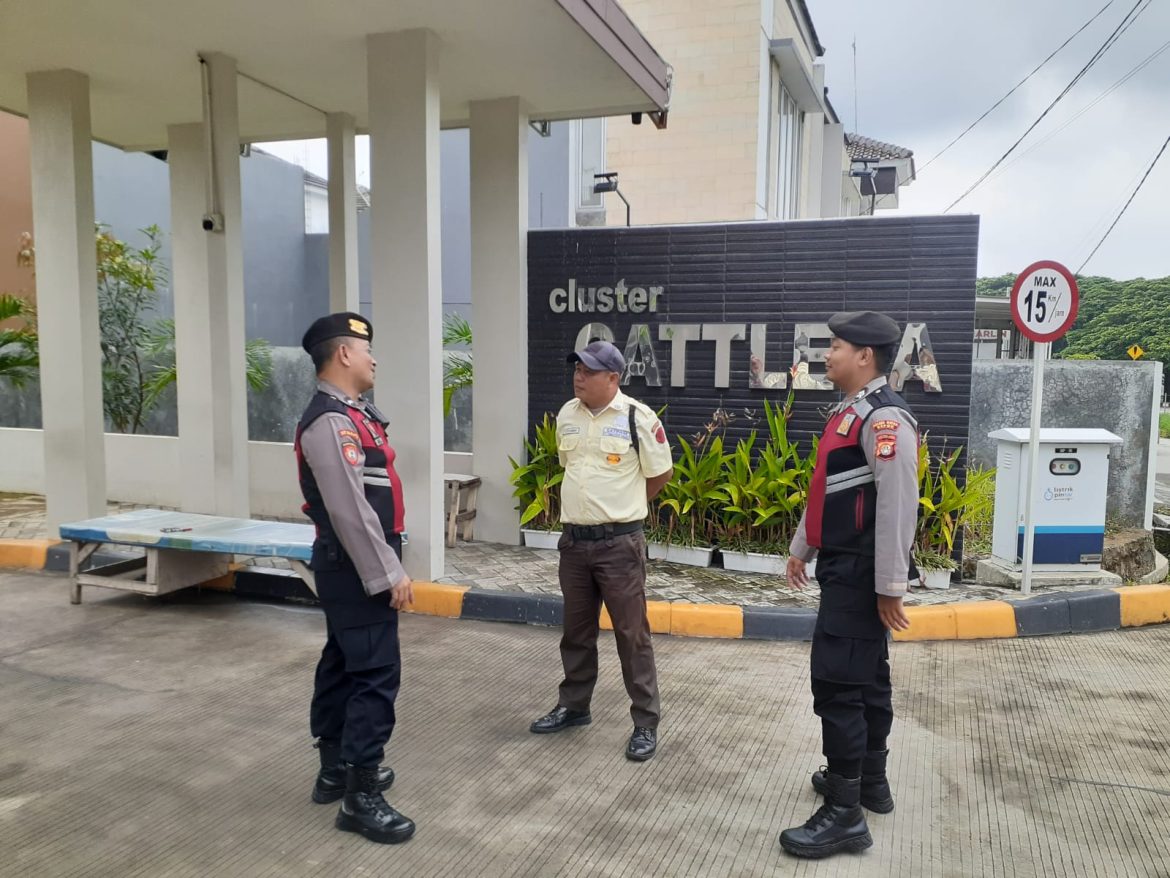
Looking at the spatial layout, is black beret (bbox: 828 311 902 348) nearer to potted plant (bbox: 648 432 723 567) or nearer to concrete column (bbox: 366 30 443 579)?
concrete column (bbox: 366 30 443 579)

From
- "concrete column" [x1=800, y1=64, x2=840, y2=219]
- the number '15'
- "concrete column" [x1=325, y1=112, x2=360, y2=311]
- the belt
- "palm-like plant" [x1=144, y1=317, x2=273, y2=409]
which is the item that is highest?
"concrete column" [x1=800, y1=64, x2=840, y2=219]

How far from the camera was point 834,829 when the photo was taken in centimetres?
316

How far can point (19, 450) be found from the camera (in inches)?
396

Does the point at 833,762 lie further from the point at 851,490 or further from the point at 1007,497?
Result: the point at 1007,497

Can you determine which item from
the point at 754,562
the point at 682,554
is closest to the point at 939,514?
the point at 754,562

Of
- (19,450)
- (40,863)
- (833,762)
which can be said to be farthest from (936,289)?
(19,450)

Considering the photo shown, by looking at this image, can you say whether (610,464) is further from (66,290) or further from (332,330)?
(66,290)

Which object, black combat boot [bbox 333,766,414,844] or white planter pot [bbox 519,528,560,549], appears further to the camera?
white planter pot [bbox 519,528,560,549]

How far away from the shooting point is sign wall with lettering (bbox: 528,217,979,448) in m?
6.96

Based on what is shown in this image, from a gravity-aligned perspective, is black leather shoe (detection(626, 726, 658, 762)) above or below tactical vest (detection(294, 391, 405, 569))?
below

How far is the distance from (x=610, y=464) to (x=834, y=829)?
1743 mm

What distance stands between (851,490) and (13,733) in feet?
13.0

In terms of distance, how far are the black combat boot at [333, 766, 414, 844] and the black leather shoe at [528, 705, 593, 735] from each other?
1.03 meters

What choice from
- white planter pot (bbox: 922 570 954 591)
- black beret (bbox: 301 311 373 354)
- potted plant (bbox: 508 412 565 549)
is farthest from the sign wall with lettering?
black beret (bbox: 301 311 373 354)
